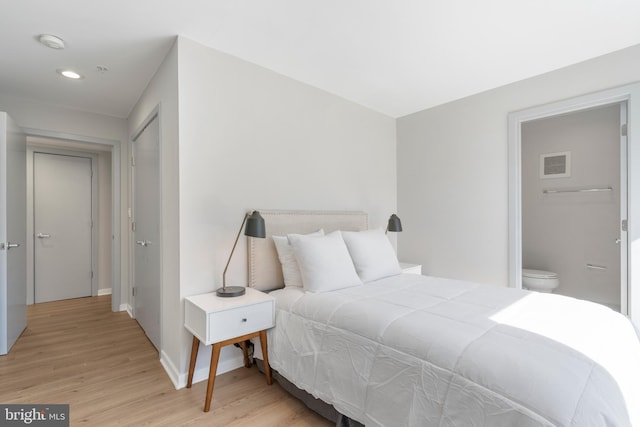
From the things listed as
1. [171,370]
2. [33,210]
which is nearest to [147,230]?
[171,370]

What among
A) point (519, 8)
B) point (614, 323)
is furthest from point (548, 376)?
point (519, 8)

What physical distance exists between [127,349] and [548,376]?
3066 millimetres

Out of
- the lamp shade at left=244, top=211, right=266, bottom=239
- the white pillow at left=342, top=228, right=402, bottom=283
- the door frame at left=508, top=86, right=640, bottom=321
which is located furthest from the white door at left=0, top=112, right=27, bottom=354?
the door frame at left=508, top=86, right=640, bottom=321

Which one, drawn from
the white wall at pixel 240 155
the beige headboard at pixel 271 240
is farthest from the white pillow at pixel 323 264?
the white wall at pixel 240 155

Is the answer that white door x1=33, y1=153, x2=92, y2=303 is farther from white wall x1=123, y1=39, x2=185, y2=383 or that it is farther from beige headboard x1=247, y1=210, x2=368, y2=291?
beige headboard x1=247, y1=210, x2=368, y2=291

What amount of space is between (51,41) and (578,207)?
5519 millimetres

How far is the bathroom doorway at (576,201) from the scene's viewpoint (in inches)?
139

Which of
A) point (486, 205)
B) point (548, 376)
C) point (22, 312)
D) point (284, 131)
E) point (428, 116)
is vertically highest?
point (428, 116)

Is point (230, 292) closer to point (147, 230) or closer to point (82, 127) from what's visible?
point (147, 230)

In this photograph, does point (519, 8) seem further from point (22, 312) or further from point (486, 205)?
point (22, 312)

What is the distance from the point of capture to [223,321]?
6.07 ft

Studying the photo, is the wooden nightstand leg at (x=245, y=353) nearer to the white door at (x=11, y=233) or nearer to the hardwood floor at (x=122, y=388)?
the hardwood floor at (x=122, y=388)

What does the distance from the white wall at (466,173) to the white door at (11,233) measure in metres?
4.04

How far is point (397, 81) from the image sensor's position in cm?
297
